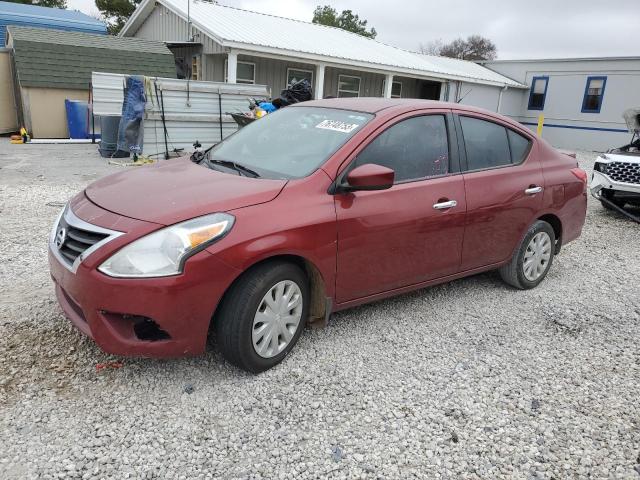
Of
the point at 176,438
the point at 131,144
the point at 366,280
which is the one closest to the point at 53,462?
the point at 176,438

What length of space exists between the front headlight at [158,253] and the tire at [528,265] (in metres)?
3.00

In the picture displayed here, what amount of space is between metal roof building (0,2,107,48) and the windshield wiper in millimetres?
17520

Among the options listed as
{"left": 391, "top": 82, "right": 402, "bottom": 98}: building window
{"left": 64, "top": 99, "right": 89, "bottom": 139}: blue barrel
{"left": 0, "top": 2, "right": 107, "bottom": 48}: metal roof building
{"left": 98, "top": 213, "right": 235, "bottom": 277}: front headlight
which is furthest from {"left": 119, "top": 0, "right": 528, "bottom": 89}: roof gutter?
{"left": 98, "top": 213, "right": 235, "bottom": 277}: front headlight

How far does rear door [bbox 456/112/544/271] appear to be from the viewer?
4082mm

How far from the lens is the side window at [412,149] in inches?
140

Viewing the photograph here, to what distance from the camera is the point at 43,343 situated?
10.8ft

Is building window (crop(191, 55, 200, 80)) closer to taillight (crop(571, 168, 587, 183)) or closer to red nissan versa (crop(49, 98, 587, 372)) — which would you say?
red nissan versa (crop(49, 98, 587, 372))

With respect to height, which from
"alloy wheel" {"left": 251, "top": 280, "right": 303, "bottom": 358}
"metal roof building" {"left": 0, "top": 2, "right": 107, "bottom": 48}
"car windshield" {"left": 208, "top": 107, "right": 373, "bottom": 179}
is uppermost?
"metal roof building" {"left": 0, "top": 2, "right": 107, "bottom": 48}

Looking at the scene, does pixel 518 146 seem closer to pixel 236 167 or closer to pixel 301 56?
pixel 236 167

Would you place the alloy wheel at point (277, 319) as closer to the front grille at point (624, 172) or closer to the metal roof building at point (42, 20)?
the front grille at point (624, 172)

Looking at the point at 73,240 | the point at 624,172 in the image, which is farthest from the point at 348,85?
the point at 73,240

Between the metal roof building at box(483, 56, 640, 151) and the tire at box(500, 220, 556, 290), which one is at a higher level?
the metal roof building at box(483, 56, 640, 151)

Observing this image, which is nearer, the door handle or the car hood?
the car hood

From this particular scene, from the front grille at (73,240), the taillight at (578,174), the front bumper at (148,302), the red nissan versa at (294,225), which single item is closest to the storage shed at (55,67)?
the red nissan versa at (294,225)
